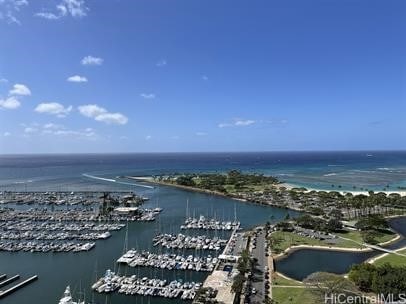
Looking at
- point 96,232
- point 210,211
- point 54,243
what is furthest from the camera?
point 210,211

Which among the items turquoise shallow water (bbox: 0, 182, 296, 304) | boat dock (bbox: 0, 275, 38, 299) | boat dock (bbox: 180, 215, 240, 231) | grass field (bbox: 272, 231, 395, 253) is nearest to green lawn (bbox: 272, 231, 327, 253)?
grass field (bbox: 272, 231, 395, 253)

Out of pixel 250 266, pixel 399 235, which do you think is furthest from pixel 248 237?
pixel 399 235

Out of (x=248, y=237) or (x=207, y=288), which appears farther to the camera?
(x=248, y=237)

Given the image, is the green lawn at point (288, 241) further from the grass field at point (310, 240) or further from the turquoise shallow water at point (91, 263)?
the turquoise shallow water at point (91, 263)

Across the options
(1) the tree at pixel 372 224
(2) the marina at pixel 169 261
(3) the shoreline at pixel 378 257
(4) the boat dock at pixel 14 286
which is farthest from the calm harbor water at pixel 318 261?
(4) the boat dock at pixel 14 286

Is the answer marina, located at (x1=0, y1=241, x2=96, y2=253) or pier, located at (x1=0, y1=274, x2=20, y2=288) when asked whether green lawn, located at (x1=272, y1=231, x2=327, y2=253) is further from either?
pier, located at (x1=0, y1=274, x2=20, y2=288)

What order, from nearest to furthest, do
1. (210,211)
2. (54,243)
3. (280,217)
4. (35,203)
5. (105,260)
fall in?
(105,260) < (54,243) < (280,217) < (210,211) < (35,203)

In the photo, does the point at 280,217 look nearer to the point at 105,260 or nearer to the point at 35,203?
the point at 105,260

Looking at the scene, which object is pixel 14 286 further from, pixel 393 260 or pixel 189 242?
pixel 393 260
